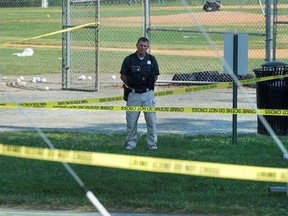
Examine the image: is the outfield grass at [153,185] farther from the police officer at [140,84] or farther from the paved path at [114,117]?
the paved path at [114,117]

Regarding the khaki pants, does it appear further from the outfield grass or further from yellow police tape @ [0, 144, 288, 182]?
yellow police tape @ [0, 144, 288, 182]

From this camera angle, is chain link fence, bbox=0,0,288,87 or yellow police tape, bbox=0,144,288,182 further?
chain link fence, bbox=0,0,288,87

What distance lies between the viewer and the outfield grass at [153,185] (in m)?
10.0

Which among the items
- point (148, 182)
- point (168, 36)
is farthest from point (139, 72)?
point (168, 36)

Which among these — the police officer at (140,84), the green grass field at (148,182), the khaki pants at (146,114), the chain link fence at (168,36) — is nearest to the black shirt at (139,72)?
the police officer at (140,84)

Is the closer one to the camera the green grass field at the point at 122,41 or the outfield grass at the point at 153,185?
the outfield grass at the point at 153,185

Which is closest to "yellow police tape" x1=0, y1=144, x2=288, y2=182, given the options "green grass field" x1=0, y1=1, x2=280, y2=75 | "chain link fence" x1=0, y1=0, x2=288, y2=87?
"chain link fence" x1=0, y1=0, x2=288, y2=87

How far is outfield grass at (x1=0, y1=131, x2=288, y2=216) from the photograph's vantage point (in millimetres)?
10023

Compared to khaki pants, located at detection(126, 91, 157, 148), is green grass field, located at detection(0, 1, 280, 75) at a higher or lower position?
higher

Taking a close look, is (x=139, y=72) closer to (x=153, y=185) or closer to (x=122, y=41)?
(x=153, y=185)

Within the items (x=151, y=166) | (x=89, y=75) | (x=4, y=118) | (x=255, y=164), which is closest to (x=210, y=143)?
(x=255, y=164)

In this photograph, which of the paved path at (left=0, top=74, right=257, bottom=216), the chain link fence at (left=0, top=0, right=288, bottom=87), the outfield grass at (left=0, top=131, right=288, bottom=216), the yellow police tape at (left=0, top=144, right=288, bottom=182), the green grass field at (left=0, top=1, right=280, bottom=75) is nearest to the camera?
the yellow police tape at (left=0, top=144, right=288, bottom=182)

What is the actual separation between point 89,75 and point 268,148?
12489 millimetres

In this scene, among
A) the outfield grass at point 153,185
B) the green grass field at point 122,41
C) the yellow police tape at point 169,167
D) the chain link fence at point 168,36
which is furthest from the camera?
the green grass field at point 122,41
